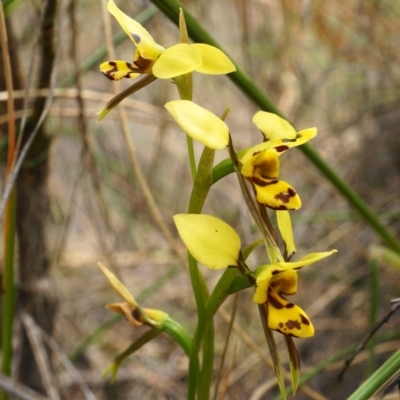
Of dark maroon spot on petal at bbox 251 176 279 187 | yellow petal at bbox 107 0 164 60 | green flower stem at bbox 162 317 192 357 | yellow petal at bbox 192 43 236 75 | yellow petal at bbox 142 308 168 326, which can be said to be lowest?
green flower stem at bbox 162 317 192 357

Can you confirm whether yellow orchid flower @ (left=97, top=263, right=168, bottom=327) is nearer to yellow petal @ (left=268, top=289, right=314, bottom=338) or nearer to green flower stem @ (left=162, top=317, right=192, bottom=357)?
green flower stem @ (left=162, top=317, right=192, bottom=357)

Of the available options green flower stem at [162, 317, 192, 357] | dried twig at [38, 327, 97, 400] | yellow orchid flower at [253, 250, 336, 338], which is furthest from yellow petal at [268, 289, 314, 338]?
dried twig at [38, 327, 97, 400]

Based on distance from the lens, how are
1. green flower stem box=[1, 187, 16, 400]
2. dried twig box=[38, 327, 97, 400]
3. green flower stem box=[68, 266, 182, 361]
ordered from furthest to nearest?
green flower stem box=[68, 266, 182, 361] → dried twig box=[38, 327, 97, 400] → green flower stem box=[1, 187, 16, 400]

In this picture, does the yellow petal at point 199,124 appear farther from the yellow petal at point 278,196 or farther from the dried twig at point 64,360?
the dried twig at point 64,360

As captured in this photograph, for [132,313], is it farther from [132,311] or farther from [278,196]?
[278,196]

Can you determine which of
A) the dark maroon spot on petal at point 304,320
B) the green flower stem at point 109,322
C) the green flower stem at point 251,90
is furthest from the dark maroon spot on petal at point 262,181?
the green flower stem at point 109,322
